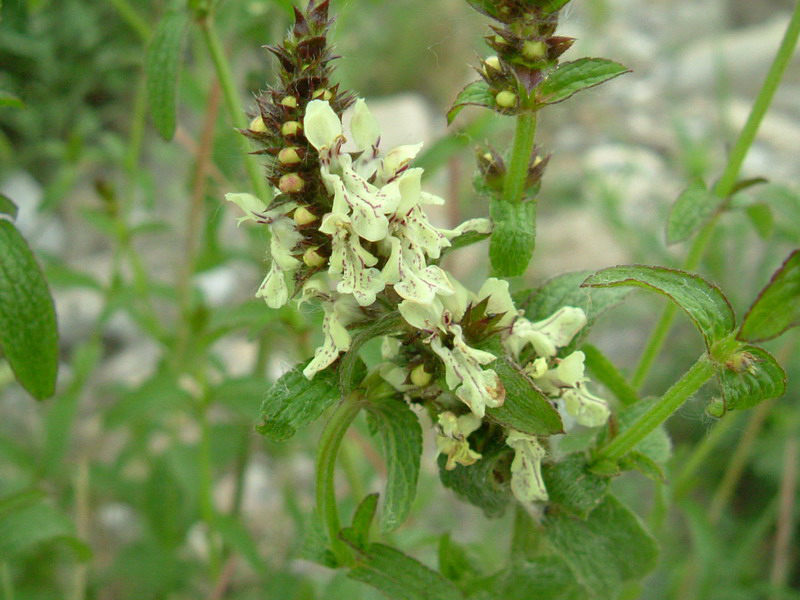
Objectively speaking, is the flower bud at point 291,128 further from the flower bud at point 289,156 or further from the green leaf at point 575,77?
the green leaf at point 575,77

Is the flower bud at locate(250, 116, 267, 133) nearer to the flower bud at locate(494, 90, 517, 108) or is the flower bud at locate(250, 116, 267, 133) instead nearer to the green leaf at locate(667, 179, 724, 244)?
the flower bud at locate(494, 90, 517, 108)

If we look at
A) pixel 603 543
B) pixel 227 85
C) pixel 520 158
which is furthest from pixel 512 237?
pixel 227 85

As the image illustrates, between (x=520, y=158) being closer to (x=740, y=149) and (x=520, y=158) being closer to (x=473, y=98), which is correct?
(x=473, y=98)

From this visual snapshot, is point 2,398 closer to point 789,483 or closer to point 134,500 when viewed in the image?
point 134,500

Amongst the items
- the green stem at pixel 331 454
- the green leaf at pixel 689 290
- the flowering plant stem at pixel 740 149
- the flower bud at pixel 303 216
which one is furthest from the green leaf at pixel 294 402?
the flowering plant stem at pixel 740 149

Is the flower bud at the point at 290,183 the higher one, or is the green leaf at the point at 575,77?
the green leaf at the point at 575,77
